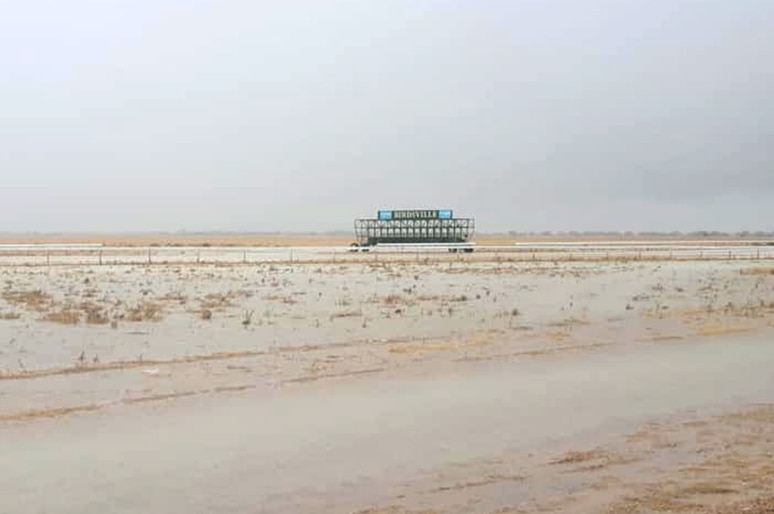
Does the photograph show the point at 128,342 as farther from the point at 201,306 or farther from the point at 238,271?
the point at 238,271

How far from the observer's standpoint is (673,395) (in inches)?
496

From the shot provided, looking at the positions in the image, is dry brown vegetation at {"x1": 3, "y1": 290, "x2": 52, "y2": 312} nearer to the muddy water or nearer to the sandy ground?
the sandy ground

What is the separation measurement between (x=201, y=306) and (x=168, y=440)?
16.8 metres

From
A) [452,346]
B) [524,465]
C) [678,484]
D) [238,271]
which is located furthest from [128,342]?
[238,271]

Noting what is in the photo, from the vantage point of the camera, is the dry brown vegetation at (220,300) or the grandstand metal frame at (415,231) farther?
the grandstand metal frame at (415,231)

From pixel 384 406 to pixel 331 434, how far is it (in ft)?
5.88

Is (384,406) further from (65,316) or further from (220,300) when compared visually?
(220,300)

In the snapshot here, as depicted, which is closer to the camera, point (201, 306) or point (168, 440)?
point (168, 440)

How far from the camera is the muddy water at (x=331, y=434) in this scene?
760 cm

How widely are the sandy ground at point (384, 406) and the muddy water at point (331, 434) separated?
0.12 ft

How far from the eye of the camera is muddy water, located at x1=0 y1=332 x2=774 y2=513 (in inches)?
299

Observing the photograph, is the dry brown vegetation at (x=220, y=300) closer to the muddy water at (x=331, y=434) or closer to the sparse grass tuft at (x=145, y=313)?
the sparse grass tuft at (x=145, y=313)

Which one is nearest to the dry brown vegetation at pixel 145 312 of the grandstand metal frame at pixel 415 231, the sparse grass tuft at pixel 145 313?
the sparse grass tuft at pixel 145 313

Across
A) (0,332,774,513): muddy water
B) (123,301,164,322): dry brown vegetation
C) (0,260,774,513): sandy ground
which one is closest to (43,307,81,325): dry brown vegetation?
(0,260,774,513): sandy ground
